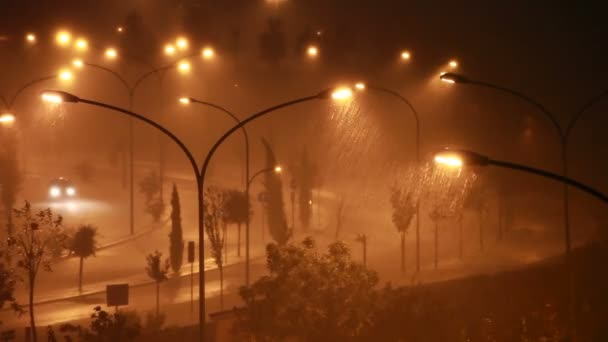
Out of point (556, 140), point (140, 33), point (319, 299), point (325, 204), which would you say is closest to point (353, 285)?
point (319, 299)

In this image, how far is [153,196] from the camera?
53969mm

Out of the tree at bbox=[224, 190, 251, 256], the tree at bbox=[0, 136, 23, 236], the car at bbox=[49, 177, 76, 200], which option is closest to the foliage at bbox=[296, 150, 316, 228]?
the tree at bbox=[224, 190, 251, 256]

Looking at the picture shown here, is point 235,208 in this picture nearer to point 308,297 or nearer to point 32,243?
point 32,243

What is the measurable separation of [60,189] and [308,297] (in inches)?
1439

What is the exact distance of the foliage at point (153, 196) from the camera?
50188 mm

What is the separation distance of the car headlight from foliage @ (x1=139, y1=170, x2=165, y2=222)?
218 inches

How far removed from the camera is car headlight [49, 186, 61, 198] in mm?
51950

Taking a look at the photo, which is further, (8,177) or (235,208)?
(8,177)

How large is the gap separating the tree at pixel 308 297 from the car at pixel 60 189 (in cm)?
Answer: 3496

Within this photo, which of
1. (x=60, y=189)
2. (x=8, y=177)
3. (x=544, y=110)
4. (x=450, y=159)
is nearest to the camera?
(x=450, y=159)

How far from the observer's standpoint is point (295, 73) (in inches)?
3329

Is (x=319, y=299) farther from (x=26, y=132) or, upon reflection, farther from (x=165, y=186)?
(x=26, y=132)

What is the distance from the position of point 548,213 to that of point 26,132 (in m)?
45.7

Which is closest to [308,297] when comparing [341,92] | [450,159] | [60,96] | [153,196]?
[341,92]
